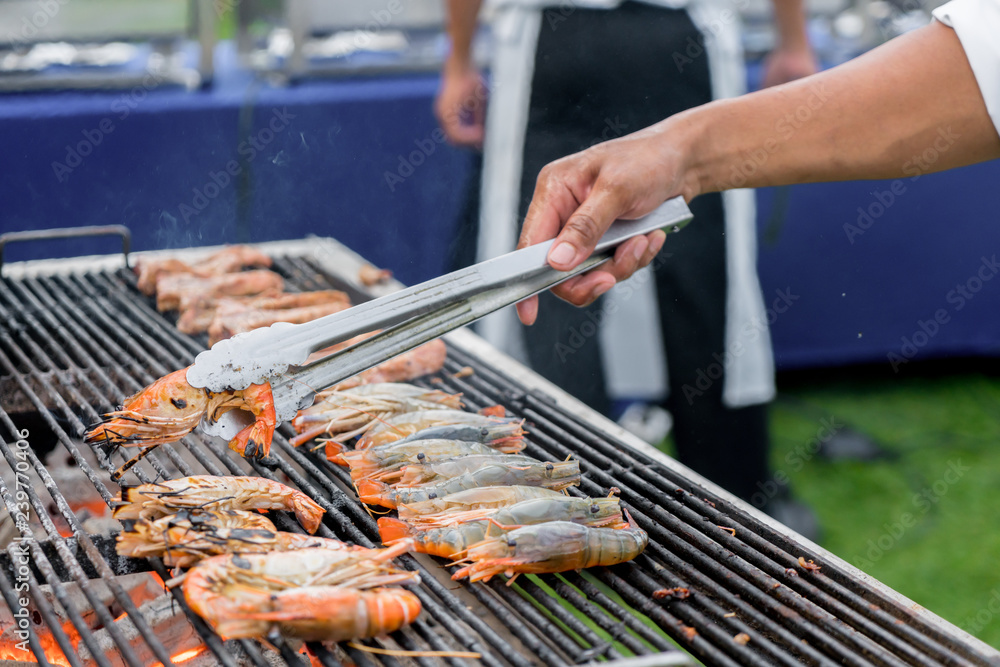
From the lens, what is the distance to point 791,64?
621cm

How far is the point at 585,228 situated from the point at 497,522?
105cm

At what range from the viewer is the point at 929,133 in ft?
10.0

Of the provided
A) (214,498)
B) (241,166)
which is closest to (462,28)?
(241,166)

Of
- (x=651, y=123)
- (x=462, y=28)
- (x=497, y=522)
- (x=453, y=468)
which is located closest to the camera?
(x=497, y=522)

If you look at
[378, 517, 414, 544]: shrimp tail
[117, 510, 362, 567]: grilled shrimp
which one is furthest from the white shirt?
[117, 510, 362, 567]: grilled shrimp

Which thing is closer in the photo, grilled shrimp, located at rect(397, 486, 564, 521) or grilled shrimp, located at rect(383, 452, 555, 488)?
grilled shrimp, located at rect(397, 486, 564, 521)

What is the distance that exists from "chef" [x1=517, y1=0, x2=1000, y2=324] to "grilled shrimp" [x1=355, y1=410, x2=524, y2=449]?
1.40ft

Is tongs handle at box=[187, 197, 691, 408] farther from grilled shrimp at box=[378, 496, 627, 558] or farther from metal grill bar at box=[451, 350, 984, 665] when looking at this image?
metal grill bar at box=[451, 350, 984, 665]

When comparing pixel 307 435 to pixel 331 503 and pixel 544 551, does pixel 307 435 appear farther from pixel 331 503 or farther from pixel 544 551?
pixel 544 551

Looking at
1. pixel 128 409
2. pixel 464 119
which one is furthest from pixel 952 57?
pixel 464 119

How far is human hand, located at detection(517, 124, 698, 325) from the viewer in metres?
3.15

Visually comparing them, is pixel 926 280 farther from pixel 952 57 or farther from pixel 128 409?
pixel 128 409

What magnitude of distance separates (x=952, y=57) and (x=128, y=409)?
115 inches

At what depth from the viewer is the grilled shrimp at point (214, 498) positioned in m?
2.52
